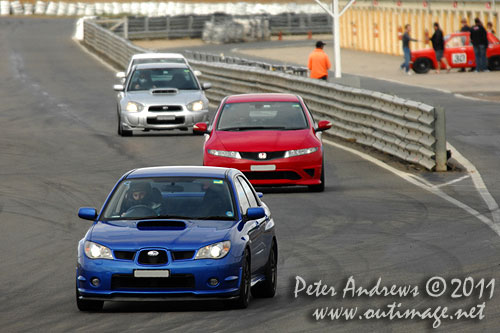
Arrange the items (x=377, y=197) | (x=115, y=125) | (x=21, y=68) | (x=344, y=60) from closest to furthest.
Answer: (x=377, y=197) → (x=115, y=125) → (x=21, y=68) → (x=344, y=60)

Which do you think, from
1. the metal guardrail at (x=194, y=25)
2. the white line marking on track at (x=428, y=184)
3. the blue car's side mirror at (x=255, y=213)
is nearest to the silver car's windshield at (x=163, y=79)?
the white line marking on track at (x=428, y=184)

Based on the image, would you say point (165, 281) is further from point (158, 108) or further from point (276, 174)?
point (158, 108)

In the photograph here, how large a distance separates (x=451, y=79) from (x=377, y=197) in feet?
87.6

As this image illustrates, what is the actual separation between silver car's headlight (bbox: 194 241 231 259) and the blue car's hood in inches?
1.5

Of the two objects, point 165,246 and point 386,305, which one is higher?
point 165,246

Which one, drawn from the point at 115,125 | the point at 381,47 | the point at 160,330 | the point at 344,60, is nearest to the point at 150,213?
the point at 160,330

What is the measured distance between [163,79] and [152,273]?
19.7 metres

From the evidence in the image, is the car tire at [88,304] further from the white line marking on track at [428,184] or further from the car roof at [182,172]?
the white line marking on track at [428,184]

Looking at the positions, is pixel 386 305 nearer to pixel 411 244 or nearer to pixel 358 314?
pixel 358 314

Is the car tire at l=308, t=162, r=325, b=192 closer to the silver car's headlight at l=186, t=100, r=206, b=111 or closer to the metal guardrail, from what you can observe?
the silver car's headlight at l=186, t=100, r=206, b=111

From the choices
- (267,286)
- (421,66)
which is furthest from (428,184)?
(421,66)

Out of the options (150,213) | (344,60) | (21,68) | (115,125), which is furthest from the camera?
(344,60)

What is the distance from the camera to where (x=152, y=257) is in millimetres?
10070

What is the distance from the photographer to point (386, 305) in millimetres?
10383
